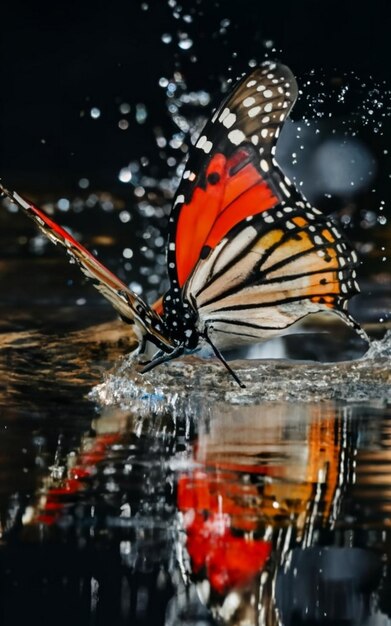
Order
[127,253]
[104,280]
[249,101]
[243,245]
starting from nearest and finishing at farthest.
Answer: [104,280]
[249,101]
[243,245]
[127,253]

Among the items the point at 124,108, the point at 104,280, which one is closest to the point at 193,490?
the point at 104,280

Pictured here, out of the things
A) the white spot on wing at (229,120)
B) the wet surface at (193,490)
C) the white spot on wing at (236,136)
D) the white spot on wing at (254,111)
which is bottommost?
the wet surface at (193,490)

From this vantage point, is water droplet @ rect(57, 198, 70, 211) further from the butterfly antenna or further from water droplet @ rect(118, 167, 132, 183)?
the butterfly antenna

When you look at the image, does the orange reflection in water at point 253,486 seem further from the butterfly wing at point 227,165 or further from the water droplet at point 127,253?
the water droplet at point 127,253

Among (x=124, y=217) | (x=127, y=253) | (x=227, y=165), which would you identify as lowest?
(x=227, y=165)

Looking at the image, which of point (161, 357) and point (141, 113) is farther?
point (141, 113)

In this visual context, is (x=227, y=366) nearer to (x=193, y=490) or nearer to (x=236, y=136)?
(x=236, y=136)

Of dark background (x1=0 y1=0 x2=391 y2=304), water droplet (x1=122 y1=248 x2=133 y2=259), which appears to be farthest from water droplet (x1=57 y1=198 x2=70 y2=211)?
water droplet (x1=122 y1=248 x2=133 y2=259)

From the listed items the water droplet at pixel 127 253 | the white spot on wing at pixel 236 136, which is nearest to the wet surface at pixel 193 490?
the white spot on wing at pixel 236 136
